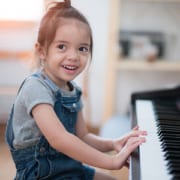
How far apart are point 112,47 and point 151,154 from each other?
59.8 inches

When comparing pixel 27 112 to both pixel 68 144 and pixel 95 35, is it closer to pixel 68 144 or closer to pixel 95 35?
pixel 68 144

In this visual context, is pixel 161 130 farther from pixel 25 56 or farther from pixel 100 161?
pixel 25 56

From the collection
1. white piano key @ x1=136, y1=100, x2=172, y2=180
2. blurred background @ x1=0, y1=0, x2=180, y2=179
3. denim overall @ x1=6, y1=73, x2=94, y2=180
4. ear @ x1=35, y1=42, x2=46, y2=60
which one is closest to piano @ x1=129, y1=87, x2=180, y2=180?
white piano key @ x1=136, y1=100, x2=172, y2=180

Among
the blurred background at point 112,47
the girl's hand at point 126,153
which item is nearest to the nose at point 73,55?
the girl's hand at point 126,153

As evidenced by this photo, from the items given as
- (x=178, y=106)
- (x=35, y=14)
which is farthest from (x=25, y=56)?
(x=178, y=106)

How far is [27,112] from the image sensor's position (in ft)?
3.25

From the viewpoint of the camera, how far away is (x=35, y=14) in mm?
2453

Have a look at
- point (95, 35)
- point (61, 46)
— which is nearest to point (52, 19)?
point (61, 46)

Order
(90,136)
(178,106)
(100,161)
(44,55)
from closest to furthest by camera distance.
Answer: (100,161) → (44,55) → (90,136) → (178,106)

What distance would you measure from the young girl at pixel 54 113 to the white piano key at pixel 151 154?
0.03 m

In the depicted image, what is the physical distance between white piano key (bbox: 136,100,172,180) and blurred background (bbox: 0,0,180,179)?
1.13m

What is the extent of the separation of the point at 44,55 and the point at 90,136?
293mm

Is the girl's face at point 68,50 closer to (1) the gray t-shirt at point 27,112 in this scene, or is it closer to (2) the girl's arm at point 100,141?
(1) the gray t-shirt at point 27,112

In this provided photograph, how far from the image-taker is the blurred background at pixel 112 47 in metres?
2.39
